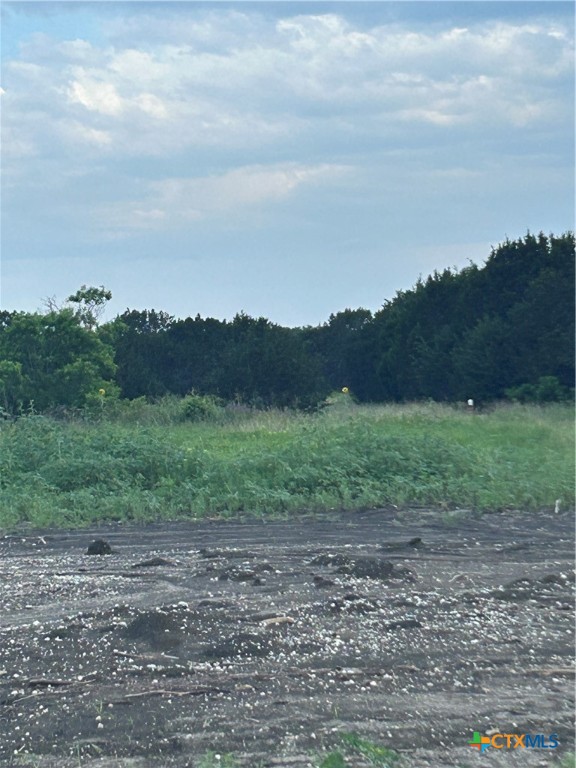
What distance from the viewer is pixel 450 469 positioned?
493 inches

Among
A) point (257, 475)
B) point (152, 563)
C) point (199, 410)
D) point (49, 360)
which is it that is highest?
point (49, 360)

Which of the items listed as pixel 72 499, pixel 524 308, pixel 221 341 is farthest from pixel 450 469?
pixel 221 341

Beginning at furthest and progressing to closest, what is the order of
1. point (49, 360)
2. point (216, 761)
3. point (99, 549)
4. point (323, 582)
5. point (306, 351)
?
point (306, 351), point (49, 360), point (99, 549), point (323, 582), point (216, 761)

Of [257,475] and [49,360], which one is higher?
[49,360]

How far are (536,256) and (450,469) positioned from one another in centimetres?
2020

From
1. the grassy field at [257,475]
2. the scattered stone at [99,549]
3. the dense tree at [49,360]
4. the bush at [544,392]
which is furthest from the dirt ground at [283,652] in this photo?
the bush at [544,392]

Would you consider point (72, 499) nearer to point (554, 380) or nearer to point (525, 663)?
point (525, 663)

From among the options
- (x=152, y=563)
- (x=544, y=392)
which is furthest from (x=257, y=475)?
(x=544, y=392)

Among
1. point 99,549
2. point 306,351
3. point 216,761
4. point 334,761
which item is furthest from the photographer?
point 306,351

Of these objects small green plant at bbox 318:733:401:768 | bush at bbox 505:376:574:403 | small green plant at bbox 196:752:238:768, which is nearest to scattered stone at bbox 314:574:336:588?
small green plant at bbox 318:733:401:768

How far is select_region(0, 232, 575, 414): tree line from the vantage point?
23.7 m

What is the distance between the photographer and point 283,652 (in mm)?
5324

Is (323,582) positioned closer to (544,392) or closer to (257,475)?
(257,475)

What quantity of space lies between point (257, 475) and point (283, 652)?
710cm
